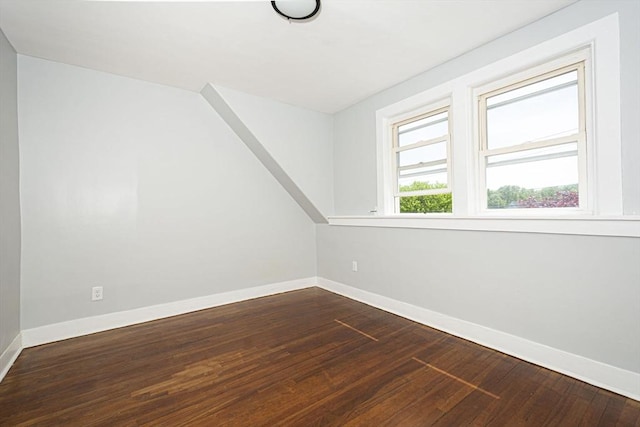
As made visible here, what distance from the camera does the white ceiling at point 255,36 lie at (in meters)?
1.84

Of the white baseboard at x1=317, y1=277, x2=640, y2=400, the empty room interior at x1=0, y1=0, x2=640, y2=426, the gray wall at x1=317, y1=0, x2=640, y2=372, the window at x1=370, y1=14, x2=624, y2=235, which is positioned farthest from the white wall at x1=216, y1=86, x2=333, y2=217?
the white baseboard at x1=317, y1=277, x2=640, y2=400

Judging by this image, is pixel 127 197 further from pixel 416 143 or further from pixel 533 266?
pixel 533 266

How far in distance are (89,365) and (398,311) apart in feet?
8.67

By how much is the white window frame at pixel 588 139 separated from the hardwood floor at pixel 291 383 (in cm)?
99

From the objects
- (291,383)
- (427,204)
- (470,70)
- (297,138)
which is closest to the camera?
(291,383)

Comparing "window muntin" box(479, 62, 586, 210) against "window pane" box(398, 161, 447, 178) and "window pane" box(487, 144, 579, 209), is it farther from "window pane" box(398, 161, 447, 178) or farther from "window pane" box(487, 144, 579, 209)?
"window pane" box(398, 161, 447, 178)

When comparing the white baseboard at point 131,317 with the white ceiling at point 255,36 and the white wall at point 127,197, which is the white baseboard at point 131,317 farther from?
the white ceiling at point 255,36

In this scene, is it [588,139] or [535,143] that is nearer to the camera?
[588,139]

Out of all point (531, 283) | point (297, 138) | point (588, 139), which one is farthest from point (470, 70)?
point (297, 138)

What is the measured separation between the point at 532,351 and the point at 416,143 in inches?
80.2

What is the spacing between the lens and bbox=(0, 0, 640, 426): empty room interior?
1626mm

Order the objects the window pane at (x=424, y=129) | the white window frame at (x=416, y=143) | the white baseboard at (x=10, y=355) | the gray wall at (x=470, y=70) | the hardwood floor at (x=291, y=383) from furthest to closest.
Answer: the window pane at (x=424, y=129), the white window frame at (x=416, y=143), the white baseboard at (x=10, y=355), the gray wall at (x=470, y=70), the hardwood floor at (x=291, y=383)

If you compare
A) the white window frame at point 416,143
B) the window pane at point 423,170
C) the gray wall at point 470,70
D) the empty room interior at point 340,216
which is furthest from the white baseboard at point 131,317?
the window pane at point 423,170

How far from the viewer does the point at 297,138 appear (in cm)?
357
